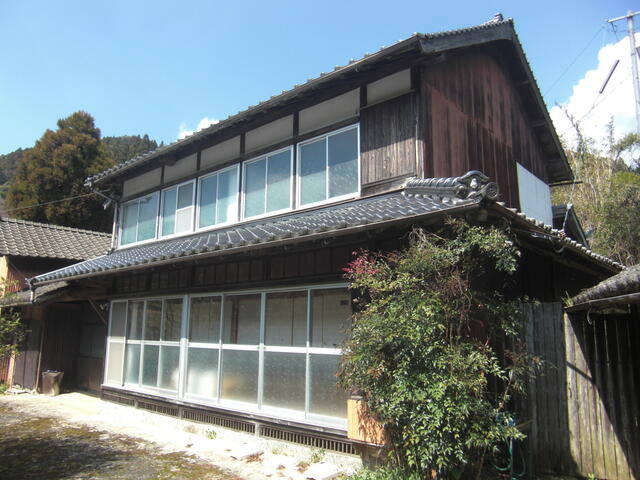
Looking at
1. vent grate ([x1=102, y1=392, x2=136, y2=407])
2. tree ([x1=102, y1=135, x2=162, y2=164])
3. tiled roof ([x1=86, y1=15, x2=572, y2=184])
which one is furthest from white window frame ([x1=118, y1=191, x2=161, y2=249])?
tree ([x1=102, y1=135, x2=162, y2=164])

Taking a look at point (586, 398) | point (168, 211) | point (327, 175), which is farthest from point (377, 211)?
point (168, 211)

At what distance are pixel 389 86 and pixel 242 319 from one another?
4.52 metres

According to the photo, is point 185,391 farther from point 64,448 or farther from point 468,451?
point 468,451

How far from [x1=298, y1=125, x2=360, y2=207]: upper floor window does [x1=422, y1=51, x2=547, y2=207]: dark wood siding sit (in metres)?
1.33

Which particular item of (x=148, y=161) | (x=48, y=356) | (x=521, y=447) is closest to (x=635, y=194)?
(x=521, y=447)

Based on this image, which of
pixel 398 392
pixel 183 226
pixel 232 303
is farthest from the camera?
pixel 183 226

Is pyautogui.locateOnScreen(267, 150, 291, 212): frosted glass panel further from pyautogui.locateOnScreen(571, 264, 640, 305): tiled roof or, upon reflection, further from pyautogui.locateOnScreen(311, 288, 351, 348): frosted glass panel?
pyautogui.locateOnScreen(571, 264, 640, 305): tiled roof

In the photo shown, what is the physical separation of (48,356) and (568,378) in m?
13.3

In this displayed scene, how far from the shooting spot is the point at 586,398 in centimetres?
532

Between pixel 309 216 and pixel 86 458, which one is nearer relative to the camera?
pixel 86 458

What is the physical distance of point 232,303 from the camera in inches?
314

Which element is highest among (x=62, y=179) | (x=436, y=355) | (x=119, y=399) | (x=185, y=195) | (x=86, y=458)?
(x=62, y=179)

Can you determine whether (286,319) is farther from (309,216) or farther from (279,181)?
(279,181)

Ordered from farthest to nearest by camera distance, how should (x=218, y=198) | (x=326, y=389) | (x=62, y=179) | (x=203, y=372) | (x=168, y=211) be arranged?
(x=62, y=179), (x=168, y=211), (x=218, y=198), (x=203, y=372), (x=326, y=389)
